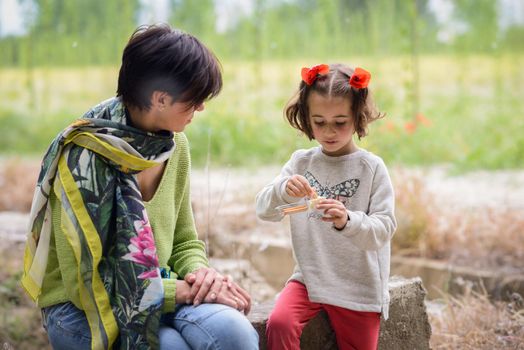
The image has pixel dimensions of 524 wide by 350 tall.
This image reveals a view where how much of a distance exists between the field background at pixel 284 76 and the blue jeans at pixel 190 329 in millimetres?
2680

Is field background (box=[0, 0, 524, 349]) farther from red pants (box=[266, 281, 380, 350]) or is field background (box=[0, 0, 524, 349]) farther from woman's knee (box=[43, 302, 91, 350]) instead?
woman's knee (box=[43, 302, 91, 350])

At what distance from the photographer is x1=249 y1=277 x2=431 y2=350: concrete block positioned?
2.39 m

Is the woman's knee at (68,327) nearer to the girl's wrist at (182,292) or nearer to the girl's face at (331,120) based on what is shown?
the girl's wrist at (182,292)

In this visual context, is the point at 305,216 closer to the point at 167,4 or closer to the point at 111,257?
the point at 111,257

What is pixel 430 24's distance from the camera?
822 cm

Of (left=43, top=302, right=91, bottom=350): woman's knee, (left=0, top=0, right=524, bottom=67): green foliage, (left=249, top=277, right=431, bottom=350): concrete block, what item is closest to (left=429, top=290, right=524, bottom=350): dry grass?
(left=249, top=277, right=431, bottom=350): concrete block

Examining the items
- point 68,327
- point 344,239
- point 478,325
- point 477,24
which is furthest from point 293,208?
point 477,24

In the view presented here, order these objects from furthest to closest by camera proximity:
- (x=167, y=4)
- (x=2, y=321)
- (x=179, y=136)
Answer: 1. (x=167, y=4)
2. (x=2, y=321)
3. (x=179, y=136)

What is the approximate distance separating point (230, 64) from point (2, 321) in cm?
493

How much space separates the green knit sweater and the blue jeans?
35 millimetres

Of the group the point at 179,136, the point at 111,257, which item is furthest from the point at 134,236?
the point at 179,136

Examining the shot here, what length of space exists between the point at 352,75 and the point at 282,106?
4.32 metres

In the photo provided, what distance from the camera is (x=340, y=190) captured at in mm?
2301

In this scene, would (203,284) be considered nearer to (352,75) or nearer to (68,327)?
(68,327)
